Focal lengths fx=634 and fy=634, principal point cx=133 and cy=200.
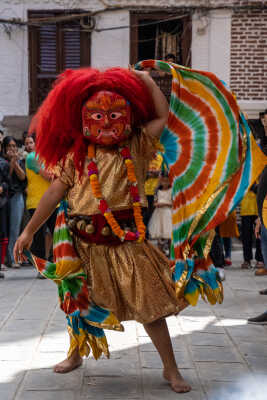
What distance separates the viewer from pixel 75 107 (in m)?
3.57

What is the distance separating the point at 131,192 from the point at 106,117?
1.46 feet

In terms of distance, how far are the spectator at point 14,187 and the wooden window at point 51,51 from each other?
21.4ft

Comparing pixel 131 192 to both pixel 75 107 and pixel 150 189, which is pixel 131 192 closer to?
pixel 75 107

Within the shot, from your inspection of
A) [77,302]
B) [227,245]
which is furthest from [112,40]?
[77,302]

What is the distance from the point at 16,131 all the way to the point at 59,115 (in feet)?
36.8

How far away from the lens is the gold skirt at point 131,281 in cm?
347

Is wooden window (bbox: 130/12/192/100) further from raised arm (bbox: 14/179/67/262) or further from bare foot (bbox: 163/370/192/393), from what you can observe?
bare foot (bbox: 163/370/192/393)

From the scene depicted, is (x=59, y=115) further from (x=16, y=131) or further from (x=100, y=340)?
(x=16, y=131)

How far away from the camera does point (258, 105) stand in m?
14.2

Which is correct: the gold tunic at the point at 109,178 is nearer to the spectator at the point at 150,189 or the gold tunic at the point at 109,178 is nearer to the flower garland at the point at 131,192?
the flower garland at the point at 131,192

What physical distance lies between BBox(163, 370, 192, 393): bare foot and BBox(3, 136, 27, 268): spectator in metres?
5.27

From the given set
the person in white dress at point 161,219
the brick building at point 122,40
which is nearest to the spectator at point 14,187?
the person in white dress at point 161,219

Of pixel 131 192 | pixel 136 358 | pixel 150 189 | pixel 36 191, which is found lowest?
pixel 136 358

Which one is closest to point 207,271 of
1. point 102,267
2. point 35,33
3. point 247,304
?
point 102,267
